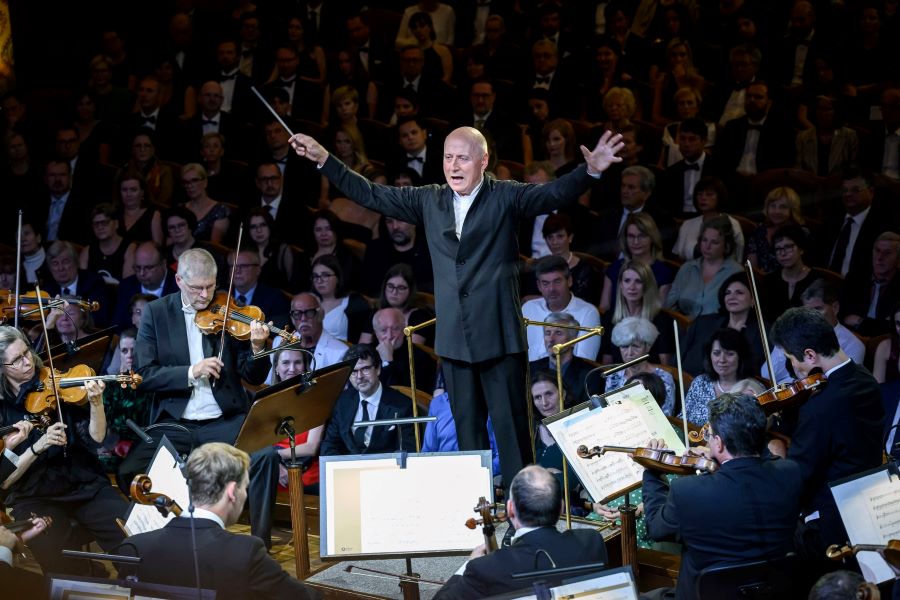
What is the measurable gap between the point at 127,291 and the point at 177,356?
250 cm

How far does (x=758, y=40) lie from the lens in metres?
8.12

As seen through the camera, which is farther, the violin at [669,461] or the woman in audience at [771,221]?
the woman in audience at [771,221]

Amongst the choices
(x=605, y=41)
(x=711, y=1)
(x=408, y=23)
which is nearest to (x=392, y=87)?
(x=408, y=23)

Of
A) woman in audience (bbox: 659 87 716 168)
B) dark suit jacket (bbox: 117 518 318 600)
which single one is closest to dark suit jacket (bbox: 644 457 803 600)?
dark suit jacket (bbox: 117 518 318 600)

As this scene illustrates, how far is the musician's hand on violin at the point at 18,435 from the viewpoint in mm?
4227

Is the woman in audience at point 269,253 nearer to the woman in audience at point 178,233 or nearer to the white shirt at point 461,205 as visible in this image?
the woman in audience at point 178,233

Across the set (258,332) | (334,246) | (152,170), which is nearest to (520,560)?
(258,332)

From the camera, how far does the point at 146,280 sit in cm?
695

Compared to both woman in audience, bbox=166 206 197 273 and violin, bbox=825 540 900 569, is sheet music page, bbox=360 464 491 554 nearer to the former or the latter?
violin, bbox=825 540 900 569

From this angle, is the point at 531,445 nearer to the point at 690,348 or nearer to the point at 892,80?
the point at 690,348

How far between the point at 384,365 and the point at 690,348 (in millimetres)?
1579

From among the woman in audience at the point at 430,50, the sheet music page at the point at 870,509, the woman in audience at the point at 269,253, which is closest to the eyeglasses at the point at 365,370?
the woman in audience at the point at 269,253

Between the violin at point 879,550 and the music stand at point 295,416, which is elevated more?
the music stand at point 295,416

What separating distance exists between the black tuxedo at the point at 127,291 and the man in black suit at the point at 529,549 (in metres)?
4.37
